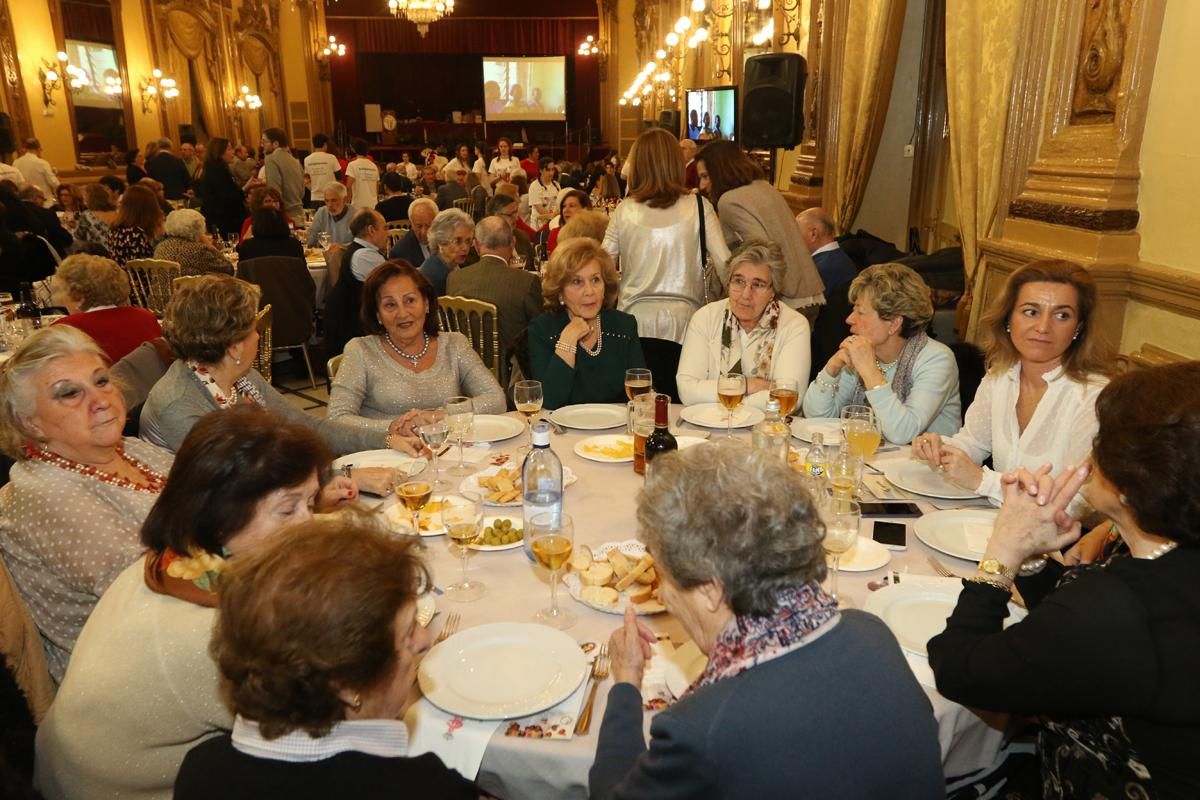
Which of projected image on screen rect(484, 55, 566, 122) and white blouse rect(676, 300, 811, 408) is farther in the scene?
projected image on screen rect(484, 55, 566, 122)

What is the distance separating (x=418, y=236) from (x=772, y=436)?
4.80 meters

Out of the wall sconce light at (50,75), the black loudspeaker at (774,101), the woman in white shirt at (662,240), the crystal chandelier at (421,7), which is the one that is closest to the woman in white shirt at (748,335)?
the woman in white shirt at (662,240)

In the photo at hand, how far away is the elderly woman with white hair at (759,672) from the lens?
101 centimetres

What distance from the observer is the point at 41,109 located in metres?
11.7

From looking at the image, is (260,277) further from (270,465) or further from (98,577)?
(270,465)

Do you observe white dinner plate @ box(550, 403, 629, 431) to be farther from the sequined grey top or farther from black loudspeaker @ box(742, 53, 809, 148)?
black loudspeaker @ box(742, 53, 809, 148)

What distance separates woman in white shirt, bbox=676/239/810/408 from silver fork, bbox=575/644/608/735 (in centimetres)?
166

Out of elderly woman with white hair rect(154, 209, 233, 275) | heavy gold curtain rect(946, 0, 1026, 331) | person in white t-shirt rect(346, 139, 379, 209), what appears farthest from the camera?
person in white t-shirt rect(346, 139, 379, 209)

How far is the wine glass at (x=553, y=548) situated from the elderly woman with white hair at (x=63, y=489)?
83 centimetres

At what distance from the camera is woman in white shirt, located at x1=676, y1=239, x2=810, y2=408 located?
3.17m

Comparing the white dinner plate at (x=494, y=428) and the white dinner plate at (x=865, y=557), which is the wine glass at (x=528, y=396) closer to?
the white dinner plate at (x=494, y=428)

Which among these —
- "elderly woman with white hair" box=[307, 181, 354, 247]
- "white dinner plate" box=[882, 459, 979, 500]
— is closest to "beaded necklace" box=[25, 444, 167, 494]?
"white dinner plate" box=[882, 459, 979, 500]

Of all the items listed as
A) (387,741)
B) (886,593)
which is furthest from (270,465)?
(886,593)

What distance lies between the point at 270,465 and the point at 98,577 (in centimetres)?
64
